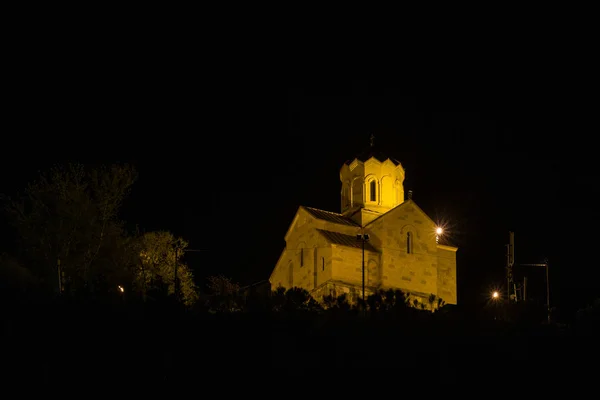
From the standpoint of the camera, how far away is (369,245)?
34094mm

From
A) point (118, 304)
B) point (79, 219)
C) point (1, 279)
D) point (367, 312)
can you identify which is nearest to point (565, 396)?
point (367, 312)

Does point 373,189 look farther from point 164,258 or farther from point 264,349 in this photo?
point 264,349

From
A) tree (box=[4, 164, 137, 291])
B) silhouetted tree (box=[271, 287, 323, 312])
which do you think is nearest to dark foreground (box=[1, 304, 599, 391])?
silhouetted tree (box=[271, 287, 323, 312])

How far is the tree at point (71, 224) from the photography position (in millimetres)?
28078

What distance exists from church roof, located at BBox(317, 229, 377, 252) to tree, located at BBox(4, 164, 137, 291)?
26.8ft

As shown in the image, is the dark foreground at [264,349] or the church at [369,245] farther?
the church at [369,245]

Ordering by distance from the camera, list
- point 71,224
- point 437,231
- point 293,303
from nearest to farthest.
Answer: point 293,303
point 71,224
point 437,231

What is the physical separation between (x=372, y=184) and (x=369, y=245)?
3.69 m

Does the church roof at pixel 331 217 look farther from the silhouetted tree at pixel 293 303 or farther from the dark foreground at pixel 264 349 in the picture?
the dark foreground at pixel 264 349

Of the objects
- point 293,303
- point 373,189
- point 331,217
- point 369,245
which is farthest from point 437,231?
point 293,303

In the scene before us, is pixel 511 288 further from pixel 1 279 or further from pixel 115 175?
pixel 1 279

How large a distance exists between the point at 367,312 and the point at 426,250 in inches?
593

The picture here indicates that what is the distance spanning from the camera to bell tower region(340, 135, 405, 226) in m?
36.4

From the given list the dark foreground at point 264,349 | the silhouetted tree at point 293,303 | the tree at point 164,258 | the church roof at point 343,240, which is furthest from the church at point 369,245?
the dark foreground at point 264,349
